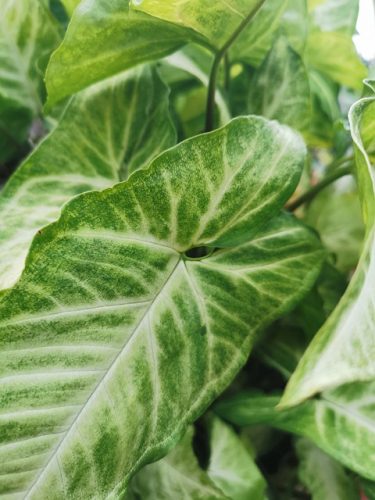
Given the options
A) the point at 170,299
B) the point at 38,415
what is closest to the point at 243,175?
the point at 170,299

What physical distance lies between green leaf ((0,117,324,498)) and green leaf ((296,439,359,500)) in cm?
15

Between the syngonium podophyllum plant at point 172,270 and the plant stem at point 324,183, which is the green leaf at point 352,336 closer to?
the syngonium podophyllum plant at point 172,270

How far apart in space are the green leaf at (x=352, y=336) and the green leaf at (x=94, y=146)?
19cm

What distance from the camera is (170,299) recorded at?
369 mm

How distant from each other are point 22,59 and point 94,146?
140 mm

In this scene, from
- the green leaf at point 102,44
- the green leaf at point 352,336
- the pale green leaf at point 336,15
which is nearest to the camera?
the green leaf at point 352,336

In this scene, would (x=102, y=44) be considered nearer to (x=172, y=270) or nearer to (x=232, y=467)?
(x=172, y=270)

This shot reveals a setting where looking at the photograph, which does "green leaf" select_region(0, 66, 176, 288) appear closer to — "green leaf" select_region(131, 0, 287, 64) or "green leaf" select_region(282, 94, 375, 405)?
"green leaf" select_region(131, 0, 287, 64)

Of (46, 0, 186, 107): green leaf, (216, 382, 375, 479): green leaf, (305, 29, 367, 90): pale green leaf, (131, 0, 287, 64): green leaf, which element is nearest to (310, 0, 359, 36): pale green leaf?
(305, 29, 367, 90): pale green leaf

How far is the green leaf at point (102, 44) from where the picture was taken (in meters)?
0.39

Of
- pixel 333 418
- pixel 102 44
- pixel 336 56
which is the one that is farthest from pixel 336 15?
pixel 333 418

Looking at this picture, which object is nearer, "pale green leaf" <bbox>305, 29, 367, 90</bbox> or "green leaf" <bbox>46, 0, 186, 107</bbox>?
"green leaf" <bbox>46, 0, 186, 107</bbox>

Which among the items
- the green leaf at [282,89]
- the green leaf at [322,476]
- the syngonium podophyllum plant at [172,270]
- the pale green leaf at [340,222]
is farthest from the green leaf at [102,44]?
the green leaf at [322,476]

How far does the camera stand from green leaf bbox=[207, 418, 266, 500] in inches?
16.9
